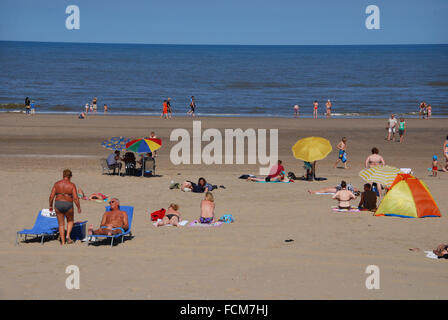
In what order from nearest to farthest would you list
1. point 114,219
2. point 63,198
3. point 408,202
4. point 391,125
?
point 63,198 < point 114,219 < point 408,202 < point 391,125

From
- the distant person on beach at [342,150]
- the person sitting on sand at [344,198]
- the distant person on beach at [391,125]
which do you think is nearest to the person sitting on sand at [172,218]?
the person sitting on sand at [344,198]

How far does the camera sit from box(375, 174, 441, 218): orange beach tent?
1355 cm

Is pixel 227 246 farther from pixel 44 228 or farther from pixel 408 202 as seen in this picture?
pixel 408 202

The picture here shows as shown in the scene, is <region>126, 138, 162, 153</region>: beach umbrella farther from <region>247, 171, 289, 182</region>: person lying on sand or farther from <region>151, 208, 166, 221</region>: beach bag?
<region>151, 208, 166, 221</region>: beach bag

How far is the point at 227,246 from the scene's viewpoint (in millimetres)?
11070

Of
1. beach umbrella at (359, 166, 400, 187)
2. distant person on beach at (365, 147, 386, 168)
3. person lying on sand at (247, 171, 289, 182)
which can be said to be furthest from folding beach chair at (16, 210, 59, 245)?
distant person on beach at (365, 147, 386, 168)

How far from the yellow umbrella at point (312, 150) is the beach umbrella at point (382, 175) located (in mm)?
2922

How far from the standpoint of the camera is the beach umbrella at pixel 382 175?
14.5 meters

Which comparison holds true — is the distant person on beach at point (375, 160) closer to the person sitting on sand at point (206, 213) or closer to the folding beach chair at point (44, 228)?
the person sitting on sand at point (206, 213)

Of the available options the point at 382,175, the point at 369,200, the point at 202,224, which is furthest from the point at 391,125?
the point at 202,224

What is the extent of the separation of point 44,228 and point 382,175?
7.99 m

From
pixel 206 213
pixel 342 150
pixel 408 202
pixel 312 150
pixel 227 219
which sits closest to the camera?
pixel 206 213

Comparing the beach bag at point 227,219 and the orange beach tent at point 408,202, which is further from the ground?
the orange beach tent at point 408,202
